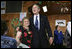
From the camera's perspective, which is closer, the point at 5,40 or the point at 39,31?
the point at 5,40

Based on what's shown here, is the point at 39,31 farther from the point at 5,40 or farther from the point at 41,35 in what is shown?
the point at 5,40

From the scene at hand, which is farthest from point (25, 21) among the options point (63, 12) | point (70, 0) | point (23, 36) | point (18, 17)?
point (18, 17)

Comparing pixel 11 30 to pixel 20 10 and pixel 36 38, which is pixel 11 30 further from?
pixel 36 38

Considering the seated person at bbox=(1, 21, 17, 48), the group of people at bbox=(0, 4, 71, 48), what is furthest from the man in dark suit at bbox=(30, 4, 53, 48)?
the seated person at bbox=(1, 21, 17, 48)

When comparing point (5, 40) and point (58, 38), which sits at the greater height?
point (5, 40)

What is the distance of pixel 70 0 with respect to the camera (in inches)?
76.0

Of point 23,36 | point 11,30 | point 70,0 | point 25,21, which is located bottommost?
point 11,30

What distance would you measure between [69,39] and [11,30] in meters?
1.47

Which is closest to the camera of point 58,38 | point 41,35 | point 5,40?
point 5,40

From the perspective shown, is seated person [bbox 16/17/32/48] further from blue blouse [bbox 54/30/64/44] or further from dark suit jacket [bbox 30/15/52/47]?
blue blouse [bbox 54/30/64/44]

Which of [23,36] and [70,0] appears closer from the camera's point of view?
[23,36]

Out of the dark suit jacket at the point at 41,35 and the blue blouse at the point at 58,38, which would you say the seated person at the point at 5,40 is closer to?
the dark suit jacket at the point at 41,35

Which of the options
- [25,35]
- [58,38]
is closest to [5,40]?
[25,35]

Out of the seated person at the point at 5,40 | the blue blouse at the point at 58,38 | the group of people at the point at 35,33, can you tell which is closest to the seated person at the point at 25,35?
the group of people at the point at 35,33
